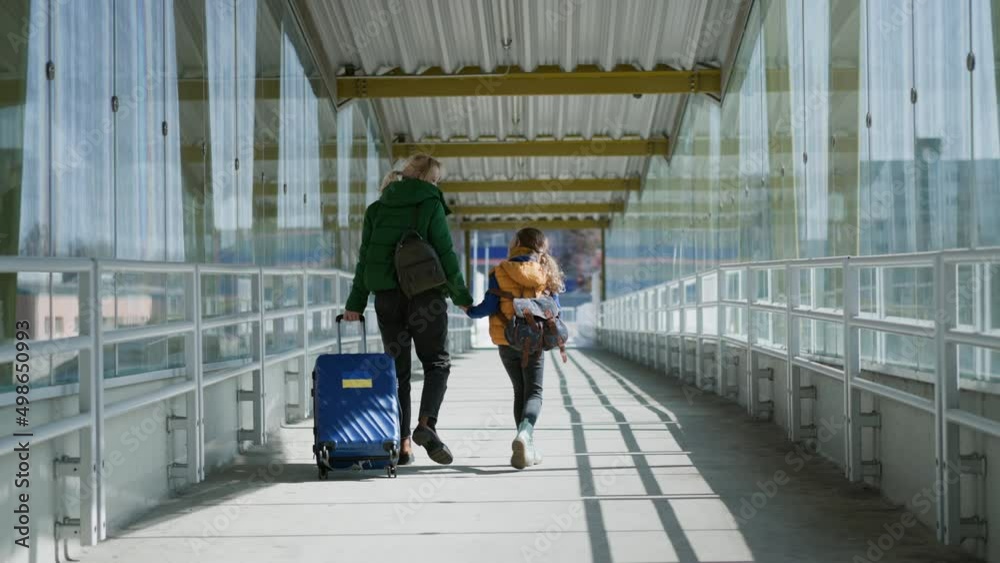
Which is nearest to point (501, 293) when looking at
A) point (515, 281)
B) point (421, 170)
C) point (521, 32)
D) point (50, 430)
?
point (515, 281)

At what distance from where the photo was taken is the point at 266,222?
1068 centimetres

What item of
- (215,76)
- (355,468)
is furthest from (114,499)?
(215,76)

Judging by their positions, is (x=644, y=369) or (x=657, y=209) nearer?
(x=644, y=369)

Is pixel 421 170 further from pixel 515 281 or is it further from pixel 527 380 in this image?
pixel 527 380

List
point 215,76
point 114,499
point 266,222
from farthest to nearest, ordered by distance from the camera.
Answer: point 266,222 → point 215,76 → point 114,499

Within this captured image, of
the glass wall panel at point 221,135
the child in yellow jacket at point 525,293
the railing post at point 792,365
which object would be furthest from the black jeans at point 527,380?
the glass wall panel at point 221,135

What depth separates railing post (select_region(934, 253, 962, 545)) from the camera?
378 cm

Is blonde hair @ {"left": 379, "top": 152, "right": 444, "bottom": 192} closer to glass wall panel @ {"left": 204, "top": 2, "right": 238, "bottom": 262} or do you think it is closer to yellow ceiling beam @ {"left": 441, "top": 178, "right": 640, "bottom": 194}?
glass wall panel @ {"left": 204, "top": 2, "right": 238, "bottom": 262}

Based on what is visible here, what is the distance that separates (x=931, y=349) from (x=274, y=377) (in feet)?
12.9

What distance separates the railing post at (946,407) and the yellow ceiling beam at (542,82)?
1187 centimetres

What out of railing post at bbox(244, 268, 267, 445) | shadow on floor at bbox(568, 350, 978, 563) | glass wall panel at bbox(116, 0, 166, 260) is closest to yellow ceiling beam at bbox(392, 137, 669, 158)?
shadow on floor at bbox(568, 350, 978, 563)

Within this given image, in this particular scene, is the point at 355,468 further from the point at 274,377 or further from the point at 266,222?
the point at 266,222

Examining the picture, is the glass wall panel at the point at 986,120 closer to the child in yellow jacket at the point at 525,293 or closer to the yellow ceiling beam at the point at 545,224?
the child in yellow jacket at the point at 525,293

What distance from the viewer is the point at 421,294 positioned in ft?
17.7
